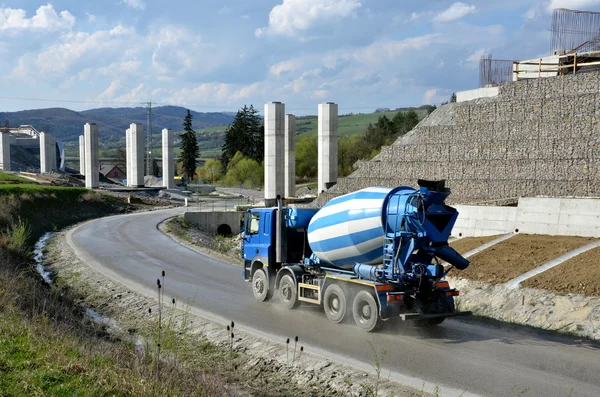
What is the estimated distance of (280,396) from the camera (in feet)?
34.6

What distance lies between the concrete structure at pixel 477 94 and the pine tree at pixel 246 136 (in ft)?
244

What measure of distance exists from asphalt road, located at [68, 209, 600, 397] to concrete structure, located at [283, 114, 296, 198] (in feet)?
119

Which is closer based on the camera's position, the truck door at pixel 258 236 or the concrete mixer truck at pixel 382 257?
the concrete mixer truck at pixel 382 257

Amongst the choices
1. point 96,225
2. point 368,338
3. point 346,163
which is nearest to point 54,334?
point 368,338

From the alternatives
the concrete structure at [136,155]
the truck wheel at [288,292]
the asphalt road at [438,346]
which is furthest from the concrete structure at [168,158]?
the truck wheel at [288,292]

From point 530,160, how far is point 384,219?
18791mm

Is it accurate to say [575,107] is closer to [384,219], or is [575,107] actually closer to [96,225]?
[384,219]

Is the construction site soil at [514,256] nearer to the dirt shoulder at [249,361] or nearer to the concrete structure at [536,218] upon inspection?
the concrete structure at [536,218]

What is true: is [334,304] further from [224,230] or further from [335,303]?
[224,230]

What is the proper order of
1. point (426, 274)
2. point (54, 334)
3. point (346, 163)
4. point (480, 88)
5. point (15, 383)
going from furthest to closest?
1. point (346, 163)
2. point (480, 88)
3. point (426, 274)
4. point (54, 334)
5. point (15, 383)

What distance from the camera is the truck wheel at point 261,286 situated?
58.8 feet

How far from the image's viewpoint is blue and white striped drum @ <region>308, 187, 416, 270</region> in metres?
14.0

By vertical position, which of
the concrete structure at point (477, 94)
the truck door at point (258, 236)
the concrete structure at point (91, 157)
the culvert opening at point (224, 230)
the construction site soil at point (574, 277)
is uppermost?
the concrete structure at point (477, 94)

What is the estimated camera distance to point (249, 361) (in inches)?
492
